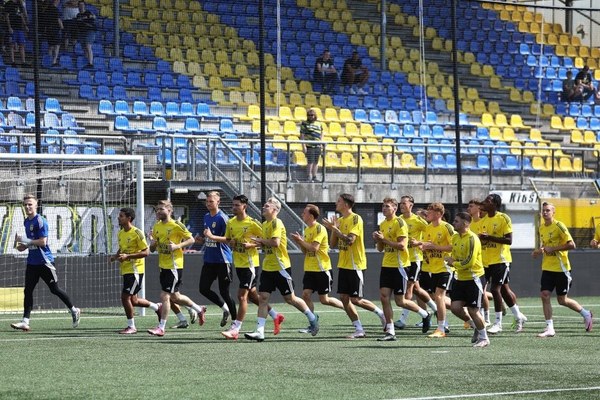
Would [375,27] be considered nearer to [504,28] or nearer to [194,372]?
[504,28]

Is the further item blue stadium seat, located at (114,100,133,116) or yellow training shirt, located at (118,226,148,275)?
blue stadium seat, located at (114,100,133,116)

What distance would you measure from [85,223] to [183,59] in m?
7.06

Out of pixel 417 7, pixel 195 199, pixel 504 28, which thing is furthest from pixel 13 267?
pixel 504 28

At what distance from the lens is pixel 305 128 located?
27.0m

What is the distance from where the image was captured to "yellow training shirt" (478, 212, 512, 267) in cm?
1773

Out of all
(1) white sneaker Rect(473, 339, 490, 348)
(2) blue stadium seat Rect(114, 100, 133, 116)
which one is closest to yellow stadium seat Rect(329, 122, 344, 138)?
(2) blue stadium seat Rect(114, 100, 133, 116)

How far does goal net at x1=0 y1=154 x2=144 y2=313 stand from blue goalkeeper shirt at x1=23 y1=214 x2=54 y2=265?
404 cm

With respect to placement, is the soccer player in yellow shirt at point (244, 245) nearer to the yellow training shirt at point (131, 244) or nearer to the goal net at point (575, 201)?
the yellow training shirt at point (131, 244)

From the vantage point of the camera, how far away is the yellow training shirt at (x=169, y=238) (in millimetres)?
17672

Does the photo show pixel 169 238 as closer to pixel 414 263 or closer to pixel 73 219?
pixel 414 263

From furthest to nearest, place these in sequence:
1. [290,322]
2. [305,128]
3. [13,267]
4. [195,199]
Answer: [305,128] < [195,199] < [13,267] < [290,322]

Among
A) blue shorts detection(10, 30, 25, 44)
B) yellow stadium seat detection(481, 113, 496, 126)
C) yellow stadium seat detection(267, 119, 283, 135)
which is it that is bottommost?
yellow stadium seat detection(267, 119, 283, 135)

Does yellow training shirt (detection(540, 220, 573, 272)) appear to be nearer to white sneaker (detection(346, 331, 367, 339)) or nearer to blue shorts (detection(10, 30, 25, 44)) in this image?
white sneaker (detection(346, 331, 367, 339))

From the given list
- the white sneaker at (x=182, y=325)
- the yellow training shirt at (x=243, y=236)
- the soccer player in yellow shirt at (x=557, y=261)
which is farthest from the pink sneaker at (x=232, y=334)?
the soccer player in yellow shirt at (x=557, y=261)
